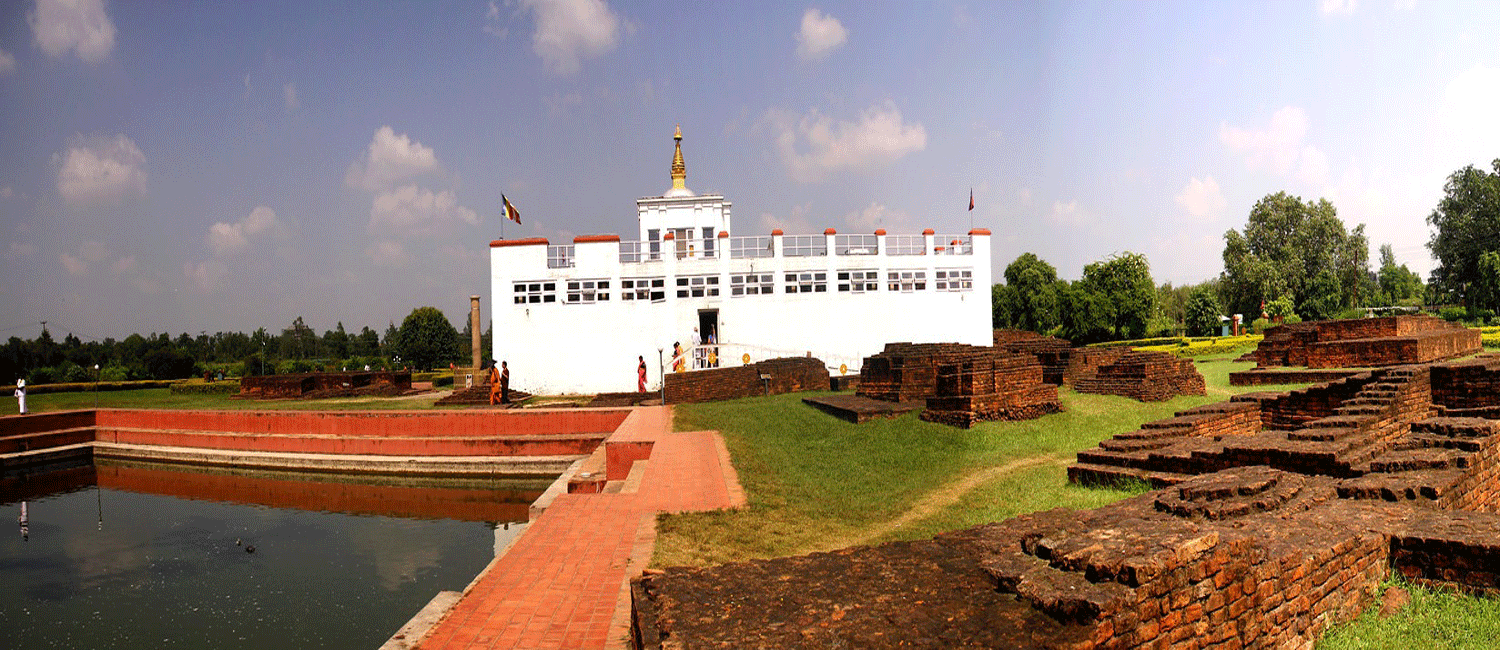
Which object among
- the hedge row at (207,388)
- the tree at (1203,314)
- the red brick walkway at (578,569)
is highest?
the tree at (1203,314)

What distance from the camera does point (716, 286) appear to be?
982 inches

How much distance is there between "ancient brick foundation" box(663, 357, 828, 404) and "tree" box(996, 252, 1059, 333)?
30097mm

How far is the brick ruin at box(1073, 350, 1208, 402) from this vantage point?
39.5ft

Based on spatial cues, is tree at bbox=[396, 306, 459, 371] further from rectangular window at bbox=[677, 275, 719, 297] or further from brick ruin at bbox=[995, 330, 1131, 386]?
brick ruin at bbox=[995, 330, 1131, 386]

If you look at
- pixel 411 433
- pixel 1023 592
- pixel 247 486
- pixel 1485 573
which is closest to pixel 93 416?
pixel 247 486

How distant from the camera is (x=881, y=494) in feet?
24.8

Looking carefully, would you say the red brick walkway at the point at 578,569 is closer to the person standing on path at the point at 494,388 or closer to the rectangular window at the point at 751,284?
the person standing on path at the point at 494,388

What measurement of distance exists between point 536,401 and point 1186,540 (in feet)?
67.7

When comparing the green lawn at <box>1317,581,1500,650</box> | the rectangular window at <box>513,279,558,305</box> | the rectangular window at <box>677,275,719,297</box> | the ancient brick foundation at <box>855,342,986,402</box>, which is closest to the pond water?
the ancient brick foundation at <box>855,342,986,402</box>

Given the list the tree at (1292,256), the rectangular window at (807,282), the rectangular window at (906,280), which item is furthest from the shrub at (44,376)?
the tree at (1292,256)

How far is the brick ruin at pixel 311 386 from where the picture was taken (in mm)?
25250

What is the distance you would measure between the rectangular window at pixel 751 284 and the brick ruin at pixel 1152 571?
19.4 metres

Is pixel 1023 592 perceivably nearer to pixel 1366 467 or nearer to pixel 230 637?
pixel 1366 467

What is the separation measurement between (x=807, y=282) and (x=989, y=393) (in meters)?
14.9
